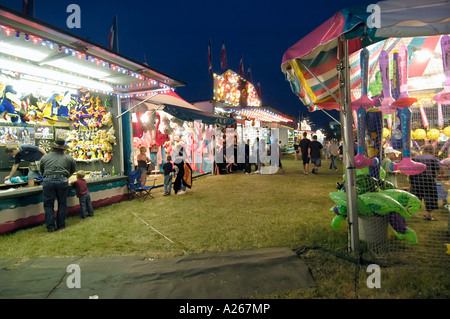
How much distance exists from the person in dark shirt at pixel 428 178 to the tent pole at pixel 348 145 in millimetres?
1535

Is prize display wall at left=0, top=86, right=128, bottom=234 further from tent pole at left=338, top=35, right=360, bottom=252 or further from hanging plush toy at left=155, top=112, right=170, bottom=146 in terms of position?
tent pole at left=338, top=35, right=360, bottom=252

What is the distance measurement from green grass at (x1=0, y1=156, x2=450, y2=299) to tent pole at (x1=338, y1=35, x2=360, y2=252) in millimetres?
354

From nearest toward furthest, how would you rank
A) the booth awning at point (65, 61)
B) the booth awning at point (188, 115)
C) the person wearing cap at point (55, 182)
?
1. the booth awning at point (65, 61)
2. the person wearing cap at point (55, 182)
3. the booth awning at point (188, 115)

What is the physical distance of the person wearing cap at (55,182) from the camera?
491cm

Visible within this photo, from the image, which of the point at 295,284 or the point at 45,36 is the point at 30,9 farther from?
the point at 295,284

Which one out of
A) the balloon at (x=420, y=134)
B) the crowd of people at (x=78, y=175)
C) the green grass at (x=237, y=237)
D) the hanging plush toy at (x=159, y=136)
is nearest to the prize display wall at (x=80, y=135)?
the crowd of people at (x=78, y=175)

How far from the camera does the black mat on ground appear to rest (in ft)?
9.26

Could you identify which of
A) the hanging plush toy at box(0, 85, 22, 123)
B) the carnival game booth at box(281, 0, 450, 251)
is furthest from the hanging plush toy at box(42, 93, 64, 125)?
the carnival game booth at box(281, 0, 450, 251)

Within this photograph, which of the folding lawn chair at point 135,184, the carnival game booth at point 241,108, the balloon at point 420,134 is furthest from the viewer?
the carnival game booth at point 241,108

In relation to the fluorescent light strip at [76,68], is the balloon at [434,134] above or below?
below

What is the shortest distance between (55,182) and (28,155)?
6.77 feet

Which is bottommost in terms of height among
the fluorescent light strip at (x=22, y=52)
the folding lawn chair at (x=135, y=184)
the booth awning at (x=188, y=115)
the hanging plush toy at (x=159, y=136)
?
the folding lawn chair at (x=135, y=184)

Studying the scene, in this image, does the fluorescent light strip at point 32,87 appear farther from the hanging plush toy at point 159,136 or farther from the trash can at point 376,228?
the trash can at point 376,228
